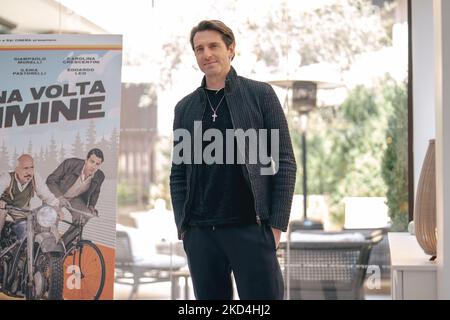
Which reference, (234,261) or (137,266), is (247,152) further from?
(137,266)

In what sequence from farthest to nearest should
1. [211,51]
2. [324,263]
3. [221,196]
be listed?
[324,263], [211,51], [221,196]

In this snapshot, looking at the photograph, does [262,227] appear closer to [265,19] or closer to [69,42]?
[69,42]

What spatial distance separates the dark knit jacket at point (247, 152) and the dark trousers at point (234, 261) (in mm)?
73

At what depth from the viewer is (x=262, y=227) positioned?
127 inches

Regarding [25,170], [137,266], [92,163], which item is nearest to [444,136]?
[92,163]

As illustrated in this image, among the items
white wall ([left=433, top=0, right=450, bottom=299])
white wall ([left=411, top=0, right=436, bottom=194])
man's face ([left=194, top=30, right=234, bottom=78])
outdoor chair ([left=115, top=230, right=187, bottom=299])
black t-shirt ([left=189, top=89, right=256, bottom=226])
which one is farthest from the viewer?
outdoor chair ([left=115, top=230, right=187, bottom=299])

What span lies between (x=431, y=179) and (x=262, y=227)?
1.11 metres

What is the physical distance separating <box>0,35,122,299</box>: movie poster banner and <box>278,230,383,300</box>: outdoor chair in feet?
7.42

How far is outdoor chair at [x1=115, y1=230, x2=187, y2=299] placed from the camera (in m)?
6.04

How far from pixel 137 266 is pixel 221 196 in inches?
122

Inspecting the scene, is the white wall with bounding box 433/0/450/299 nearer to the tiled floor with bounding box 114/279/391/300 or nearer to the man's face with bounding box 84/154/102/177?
the man's face with bounding box 84/154/102/177

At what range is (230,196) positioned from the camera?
10.4 ft

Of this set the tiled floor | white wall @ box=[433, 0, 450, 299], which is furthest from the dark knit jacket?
the tiled floor
